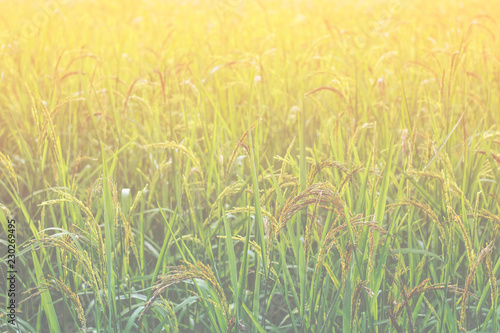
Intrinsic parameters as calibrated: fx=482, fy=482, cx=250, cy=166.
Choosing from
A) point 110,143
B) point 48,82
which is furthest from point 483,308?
point 48,82

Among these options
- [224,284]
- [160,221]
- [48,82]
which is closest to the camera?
[224,284]

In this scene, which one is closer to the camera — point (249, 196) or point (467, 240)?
point (467, 240)

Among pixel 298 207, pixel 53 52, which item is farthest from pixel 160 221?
pixel 53 52

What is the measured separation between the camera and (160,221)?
1463mm

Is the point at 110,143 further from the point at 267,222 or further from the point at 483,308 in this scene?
the point at 483,308

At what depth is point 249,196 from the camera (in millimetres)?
1158

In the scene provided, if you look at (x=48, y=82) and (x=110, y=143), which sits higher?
(x=48, y=82)

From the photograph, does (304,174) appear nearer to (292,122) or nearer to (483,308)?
(483,308)

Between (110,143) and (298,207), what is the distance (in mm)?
1338

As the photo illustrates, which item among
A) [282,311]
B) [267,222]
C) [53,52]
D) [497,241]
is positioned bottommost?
[282,311]

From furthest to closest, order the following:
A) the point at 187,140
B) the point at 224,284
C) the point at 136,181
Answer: the point at 136,181
the point at 187,140
the point at 224,284

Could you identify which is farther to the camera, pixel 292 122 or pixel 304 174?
pixel 292 122

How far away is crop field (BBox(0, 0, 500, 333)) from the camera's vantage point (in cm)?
93

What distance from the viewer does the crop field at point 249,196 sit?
934 millimetres
